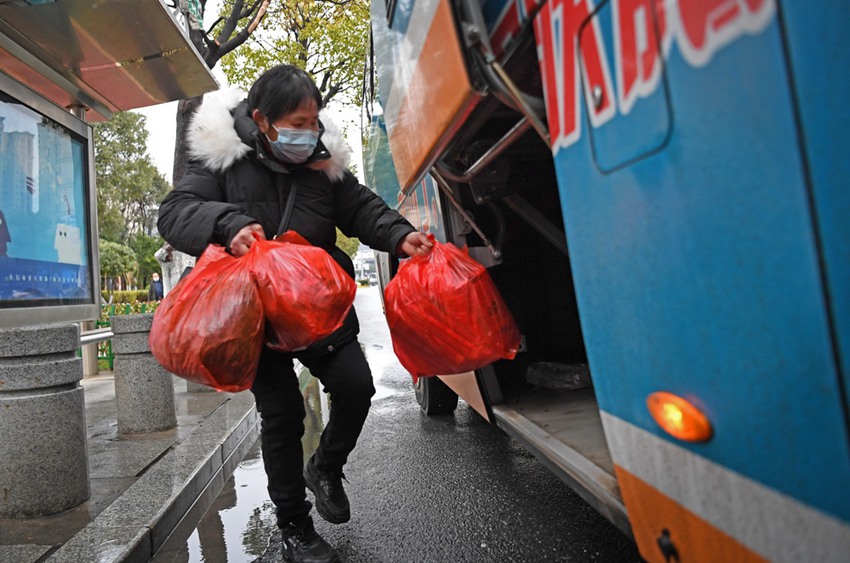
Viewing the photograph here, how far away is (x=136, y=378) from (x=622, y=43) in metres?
4.74

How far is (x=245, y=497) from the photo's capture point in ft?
12.7

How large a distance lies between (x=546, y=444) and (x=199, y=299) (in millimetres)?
1357

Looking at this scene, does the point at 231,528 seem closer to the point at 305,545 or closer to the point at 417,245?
the point at 305,545

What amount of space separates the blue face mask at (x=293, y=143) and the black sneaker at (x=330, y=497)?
4.44ft

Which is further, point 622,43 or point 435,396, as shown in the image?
point 435,396

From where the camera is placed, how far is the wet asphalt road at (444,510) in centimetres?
278

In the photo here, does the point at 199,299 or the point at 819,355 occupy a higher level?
the point at 199,299

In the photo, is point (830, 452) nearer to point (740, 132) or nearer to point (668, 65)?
point (740, 132)

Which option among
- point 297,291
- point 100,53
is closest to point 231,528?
point 297,291

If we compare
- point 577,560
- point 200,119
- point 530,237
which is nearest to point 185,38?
point 200,119

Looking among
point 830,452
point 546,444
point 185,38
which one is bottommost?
point 546,444

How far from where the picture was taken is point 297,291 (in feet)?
6.79

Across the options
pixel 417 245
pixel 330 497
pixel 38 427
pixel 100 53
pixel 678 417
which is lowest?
pixel 330 497

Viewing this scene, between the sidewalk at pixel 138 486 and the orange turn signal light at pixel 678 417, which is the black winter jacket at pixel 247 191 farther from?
the orange turn signal light at pixel 678 417
